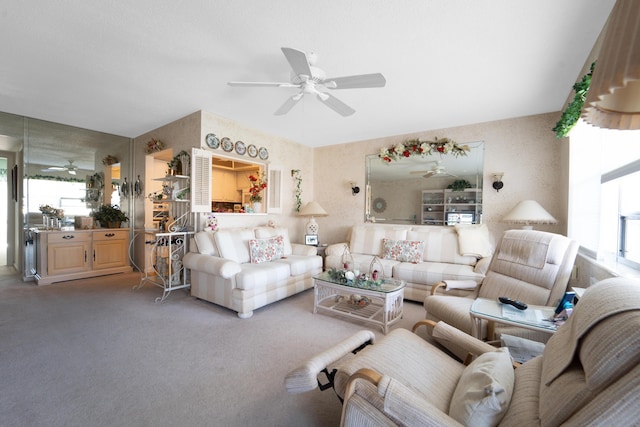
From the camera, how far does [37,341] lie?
7.92 ft

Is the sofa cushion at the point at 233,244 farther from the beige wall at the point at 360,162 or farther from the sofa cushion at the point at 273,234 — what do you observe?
the beige wall at the point at 360,162

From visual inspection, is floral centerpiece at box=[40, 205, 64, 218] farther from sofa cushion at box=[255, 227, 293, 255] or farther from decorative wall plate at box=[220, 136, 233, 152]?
sofa cushion at box=[255, 227, 293, 255]

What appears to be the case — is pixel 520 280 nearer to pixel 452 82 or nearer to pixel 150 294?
pixel 452 82

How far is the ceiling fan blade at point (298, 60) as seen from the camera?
1828mm

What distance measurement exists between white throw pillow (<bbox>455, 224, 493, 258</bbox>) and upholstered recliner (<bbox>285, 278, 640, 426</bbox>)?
2.57 metres

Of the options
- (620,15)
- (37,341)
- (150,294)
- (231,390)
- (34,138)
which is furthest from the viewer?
(34,138)

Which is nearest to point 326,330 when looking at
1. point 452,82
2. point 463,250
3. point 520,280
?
point 520,280

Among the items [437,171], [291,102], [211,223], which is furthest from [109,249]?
[437,171]

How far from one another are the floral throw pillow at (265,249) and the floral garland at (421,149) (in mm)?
2398

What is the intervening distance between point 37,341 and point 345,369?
9.42 ft

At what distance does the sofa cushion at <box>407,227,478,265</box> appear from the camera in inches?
149

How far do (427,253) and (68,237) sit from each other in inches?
222

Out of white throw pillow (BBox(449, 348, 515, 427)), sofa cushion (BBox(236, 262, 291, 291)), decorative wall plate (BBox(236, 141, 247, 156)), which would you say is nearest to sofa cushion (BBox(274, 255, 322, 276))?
sofa cushion (BBox(236, 262, 291, 291))

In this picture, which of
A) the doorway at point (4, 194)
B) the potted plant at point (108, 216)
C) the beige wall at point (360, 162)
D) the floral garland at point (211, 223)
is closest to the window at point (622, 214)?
the beige wall at point (360, 162)
